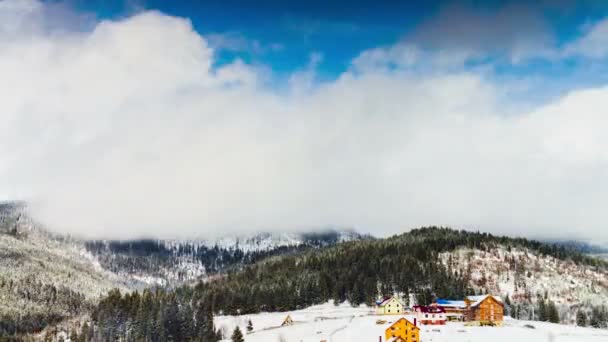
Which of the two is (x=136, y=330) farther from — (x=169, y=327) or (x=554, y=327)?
(x=554, y=327)

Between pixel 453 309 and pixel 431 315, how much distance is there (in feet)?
35.3

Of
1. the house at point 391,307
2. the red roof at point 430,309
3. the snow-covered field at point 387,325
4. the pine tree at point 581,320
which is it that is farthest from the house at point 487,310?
the pine tree at point 581,320

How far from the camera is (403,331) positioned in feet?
411

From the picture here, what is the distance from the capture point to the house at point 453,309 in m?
164

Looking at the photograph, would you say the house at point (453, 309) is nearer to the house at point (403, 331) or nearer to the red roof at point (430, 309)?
the red roof at point (430, 309)

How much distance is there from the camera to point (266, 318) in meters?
196

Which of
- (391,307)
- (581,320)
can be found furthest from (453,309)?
(581,320)

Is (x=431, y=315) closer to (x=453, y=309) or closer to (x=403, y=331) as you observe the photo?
(x=453, y=309)

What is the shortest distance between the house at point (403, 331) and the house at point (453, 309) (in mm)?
40168

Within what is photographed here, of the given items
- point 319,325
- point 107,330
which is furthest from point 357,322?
point 107,330

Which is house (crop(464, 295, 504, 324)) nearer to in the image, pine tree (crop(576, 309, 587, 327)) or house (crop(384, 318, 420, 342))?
house (crop(384, 318, 420, 342))

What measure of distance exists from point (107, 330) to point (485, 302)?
9743 cm

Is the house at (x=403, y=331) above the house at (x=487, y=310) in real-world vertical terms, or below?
below

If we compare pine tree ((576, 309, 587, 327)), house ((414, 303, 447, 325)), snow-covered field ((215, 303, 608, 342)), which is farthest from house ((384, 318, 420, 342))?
pine tree ((576, 309, 587, 327))
